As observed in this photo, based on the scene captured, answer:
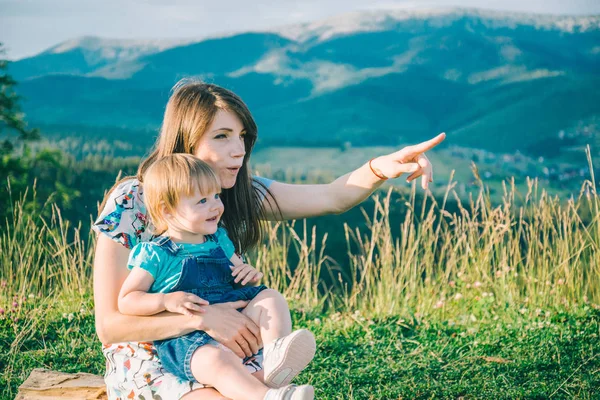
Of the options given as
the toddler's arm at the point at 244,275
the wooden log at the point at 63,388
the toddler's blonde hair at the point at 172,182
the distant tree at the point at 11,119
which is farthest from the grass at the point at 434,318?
the distant tree at the point at 11,119

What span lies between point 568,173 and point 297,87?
9457 millimetres

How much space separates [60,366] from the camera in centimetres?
338

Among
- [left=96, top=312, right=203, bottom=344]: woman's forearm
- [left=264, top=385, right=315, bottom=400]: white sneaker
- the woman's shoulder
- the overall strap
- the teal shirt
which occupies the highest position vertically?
the woman's shoulder

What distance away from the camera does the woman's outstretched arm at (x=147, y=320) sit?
1.78 m

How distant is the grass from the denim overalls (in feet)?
4.05

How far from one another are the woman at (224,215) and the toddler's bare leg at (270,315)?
25 mm

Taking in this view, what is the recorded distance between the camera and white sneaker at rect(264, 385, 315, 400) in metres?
1.61

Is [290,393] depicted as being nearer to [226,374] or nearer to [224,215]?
[226,374]

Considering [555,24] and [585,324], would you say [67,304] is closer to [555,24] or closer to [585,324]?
[585,324]

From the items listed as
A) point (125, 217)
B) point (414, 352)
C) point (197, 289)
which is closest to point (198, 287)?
point (197, 289)

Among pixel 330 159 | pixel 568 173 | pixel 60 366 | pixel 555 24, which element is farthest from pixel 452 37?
pixel 60 366

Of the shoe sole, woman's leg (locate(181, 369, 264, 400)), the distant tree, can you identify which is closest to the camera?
the shoe sole

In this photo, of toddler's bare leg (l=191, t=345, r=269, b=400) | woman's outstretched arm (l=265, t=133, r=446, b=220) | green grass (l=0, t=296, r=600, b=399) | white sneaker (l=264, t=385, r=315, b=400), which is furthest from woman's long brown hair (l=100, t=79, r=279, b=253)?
green grass (l=0, t=296, r=600, b=399)

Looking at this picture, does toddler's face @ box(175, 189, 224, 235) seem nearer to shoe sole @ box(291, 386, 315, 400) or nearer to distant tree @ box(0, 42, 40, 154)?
shoe sole @ box(291, 386, 315, 400)
